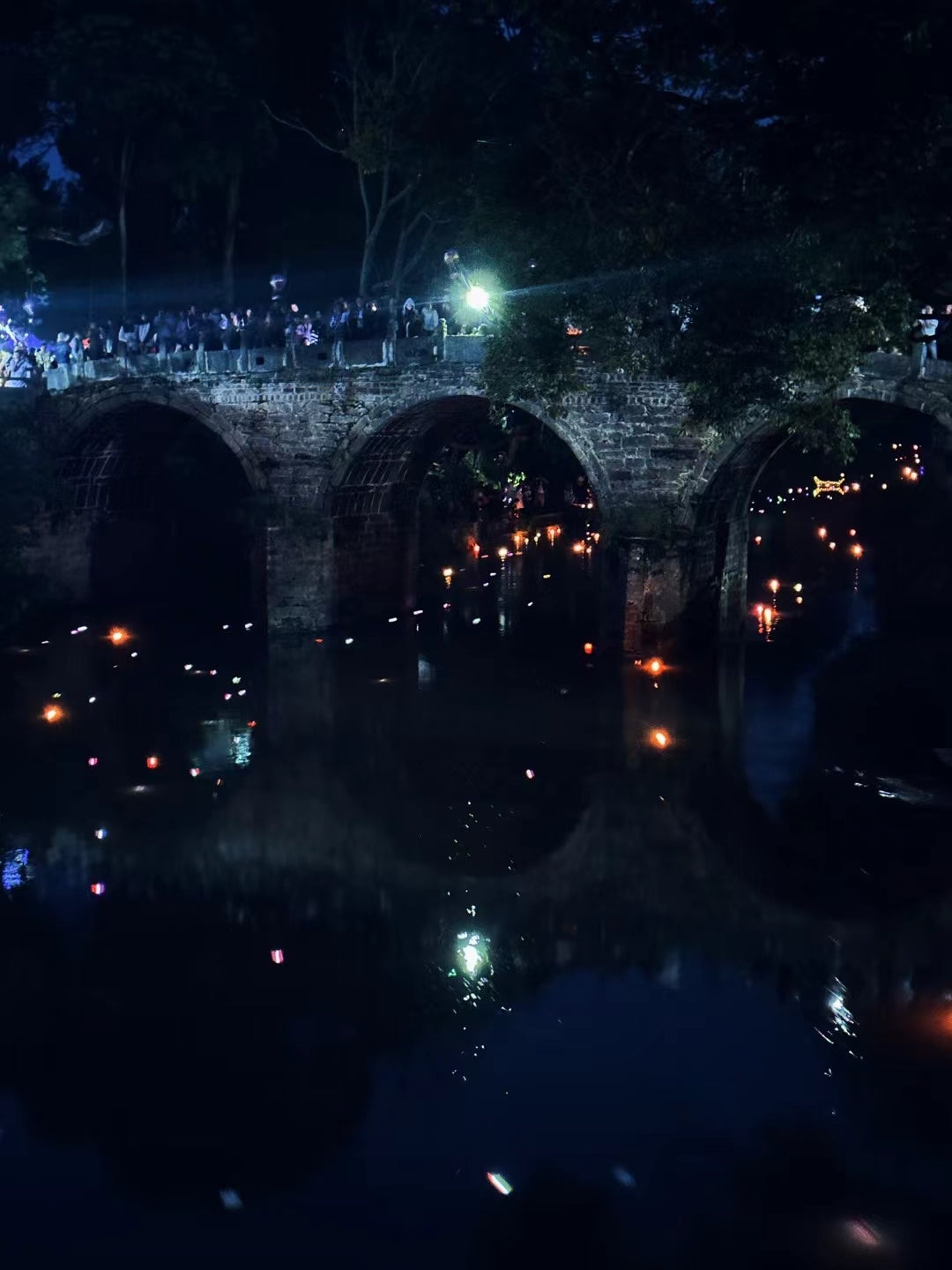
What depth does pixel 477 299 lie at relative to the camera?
86.9 ft

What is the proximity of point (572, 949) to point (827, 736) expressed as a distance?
32.2ft

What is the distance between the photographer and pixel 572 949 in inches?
530

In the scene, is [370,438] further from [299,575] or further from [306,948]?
[306,948]

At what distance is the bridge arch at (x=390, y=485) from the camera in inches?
1049

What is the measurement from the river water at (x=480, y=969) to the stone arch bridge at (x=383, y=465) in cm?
300

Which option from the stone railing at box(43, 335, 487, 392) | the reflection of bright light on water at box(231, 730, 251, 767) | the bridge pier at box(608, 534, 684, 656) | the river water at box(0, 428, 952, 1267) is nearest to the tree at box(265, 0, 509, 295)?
the stone railing at box(43, 335, 487, 392)

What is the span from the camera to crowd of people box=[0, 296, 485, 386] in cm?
2805

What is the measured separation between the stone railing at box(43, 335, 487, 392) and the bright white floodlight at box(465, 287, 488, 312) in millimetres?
616

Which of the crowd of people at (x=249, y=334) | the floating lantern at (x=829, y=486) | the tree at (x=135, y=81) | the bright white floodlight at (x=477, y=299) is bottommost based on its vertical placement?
the floating lantern at (x=829, y=486)

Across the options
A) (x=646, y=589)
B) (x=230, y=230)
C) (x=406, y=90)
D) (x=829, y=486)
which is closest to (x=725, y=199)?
(x=646, y=589)

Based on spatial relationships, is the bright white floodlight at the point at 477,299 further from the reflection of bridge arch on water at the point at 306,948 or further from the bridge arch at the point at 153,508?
the reflection of bridge arch on water at the point at 306,948

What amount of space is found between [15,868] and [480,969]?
242 inches

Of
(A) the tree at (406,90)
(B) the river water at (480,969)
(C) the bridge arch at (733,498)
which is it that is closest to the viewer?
(B) the river water at (480,969)

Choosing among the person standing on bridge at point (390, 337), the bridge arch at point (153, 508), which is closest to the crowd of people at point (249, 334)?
the person standing on bridge at point (390, 337)
